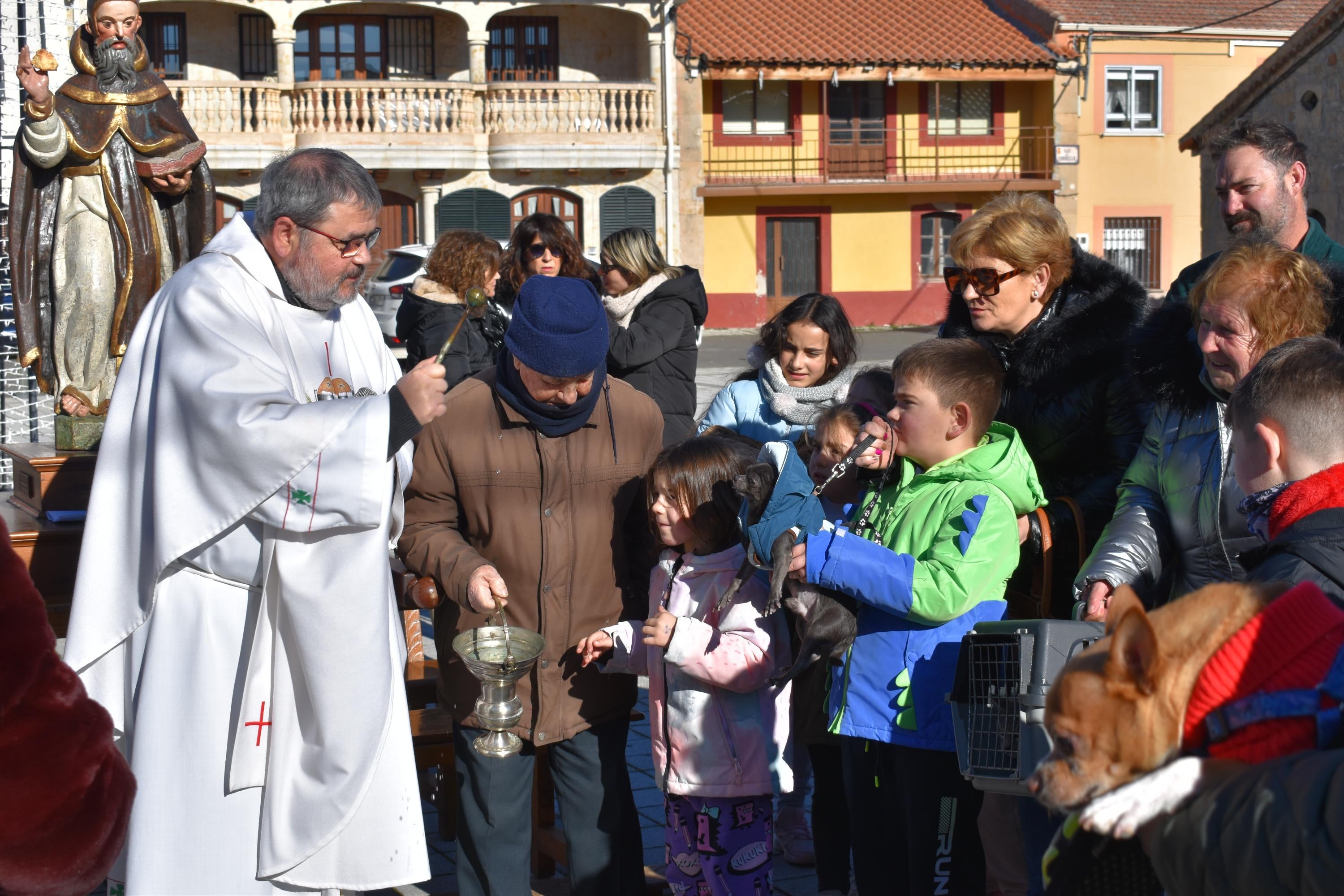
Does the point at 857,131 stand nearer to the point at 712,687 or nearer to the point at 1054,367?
the point at 1054,367

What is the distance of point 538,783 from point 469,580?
1531 mm

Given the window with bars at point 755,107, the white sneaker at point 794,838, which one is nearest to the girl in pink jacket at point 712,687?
the white sneaker at point 794,838

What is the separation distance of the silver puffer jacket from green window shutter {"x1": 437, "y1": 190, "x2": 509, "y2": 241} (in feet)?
83.3

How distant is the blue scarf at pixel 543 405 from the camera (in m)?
3.42

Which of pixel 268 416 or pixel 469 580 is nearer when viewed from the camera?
pixel 268 416

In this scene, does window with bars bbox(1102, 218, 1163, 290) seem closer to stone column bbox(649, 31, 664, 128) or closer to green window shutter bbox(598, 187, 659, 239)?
green window shutter bbox(598, 187, 659, 239)

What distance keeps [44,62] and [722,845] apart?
10.3ft

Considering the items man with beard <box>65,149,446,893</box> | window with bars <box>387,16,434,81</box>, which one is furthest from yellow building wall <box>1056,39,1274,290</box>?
man with beard <box>65,149,446,893</box>

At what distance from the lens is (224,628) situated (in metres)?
3.11

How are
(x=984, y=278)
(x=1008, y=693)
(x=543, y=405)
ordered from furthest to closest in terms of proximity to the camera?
(x=984, y=278), (x=543, y=405), (x=1008, y=693)

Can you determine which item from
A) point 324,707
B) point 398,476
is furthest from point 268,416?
point 324,707

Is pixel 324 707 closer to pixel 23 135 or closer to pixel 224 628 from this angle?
pixel 224 628

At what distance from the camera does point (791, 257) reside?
102 feet

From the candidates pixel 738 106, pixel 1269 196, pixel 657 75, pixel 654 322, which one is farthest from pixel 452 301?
pixel 738 106
